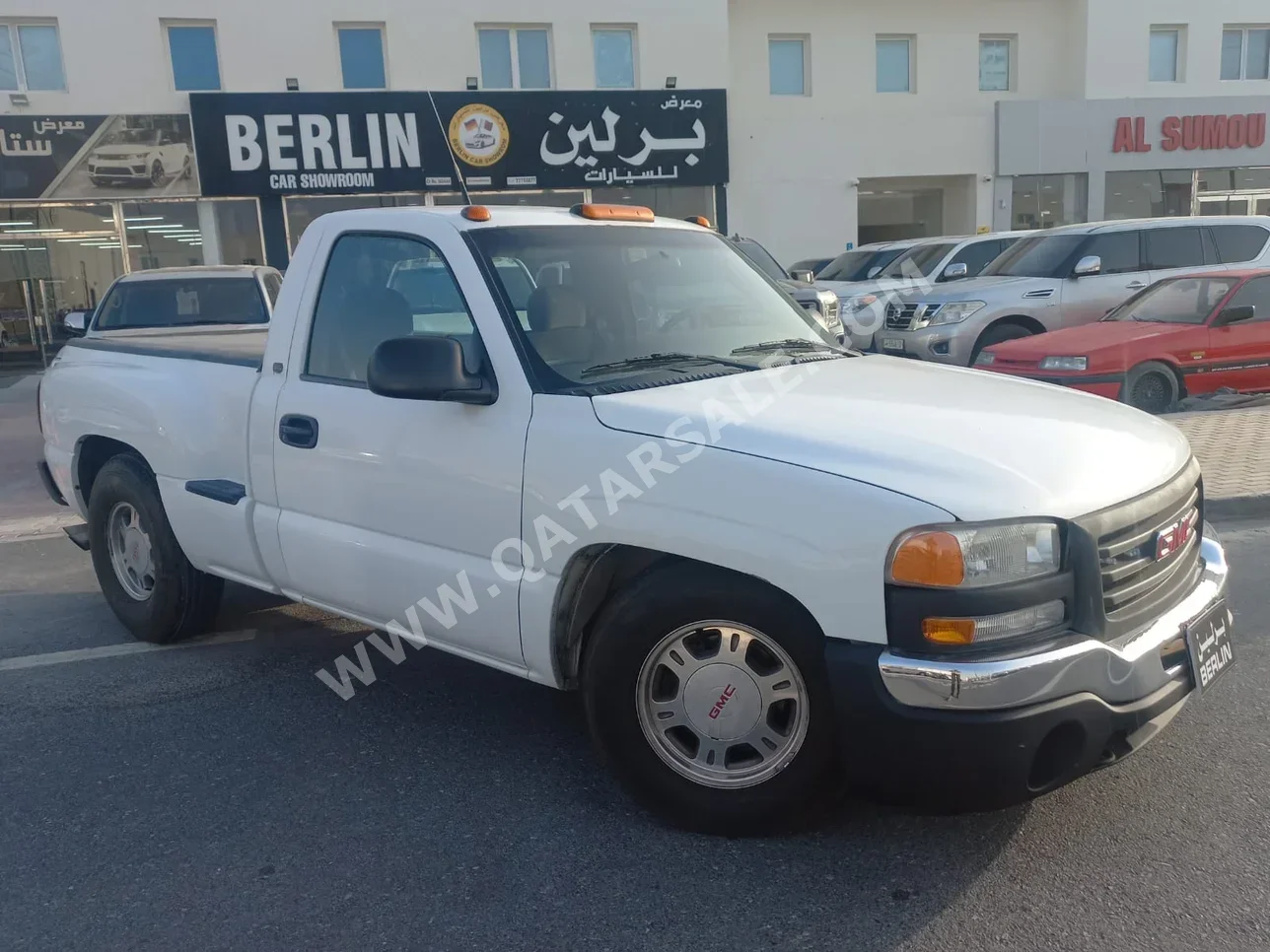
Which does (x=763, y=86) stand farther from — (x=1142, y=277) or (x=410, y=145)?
(x=1142, y=277)

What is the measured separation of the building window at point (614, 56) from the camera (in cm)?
2044

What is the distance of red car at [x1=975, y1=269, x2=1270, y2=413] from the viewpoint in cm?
912

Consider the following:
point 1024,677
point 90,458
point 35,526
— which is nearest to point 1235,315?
point 1024,677

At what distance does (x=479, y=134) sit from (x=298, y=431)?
56.5 feet

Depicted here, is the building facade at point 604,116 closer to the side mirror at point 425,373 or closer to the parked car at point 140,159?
the parked car at point 140,159

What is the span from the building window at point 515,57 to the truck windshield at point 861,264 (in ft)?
24.1

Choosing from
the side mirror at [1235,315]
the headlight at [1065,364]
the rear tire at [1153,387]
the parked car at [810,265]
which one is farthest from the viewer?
the parked car at [810,265]

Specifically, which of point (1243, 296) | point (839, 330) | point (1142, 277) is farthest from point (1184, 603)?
point (1142, 277)

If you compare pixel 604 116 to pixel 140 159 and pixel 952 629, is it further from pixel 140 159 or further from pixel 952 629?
pixel 952 629

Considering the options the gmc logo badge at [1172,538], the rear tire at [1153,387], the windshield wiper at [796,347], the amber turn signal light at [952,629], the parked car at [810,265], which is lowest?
the rear tire at [1153,387]

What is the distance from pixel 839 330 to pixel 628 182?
975cm

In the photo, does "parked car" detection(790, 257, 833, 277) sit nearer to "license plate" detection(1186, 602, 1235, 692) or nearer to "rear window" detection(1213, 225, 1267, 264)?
"rear window" detection(1213, 225, 1267, 264)

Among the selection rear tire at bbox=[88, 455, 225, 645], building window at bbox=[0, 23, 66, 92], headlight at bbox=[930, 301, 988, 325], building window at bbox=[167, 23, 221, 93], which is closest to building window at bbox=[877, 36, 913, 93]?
headlight at bbox=[930, 301, 988, 325]

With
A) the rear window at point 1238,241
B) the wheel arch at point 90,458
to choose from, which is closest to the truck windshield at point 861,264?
the rear window at point 1238,241
